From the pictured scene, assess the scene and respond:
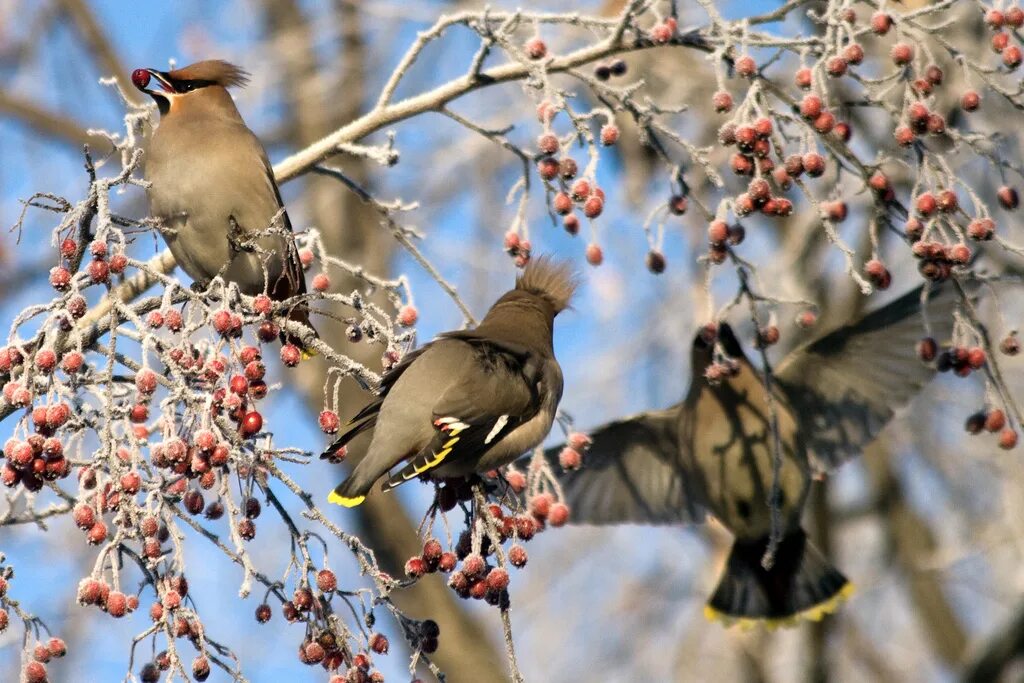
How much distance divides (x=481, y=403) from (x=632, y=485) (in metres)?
2.26

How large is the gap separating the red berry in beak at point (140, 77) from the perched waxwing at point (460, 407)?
1.10m

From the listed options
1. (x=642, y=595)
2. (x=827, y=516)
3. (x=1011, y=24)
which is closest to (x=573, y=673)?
(x=642, y=595)

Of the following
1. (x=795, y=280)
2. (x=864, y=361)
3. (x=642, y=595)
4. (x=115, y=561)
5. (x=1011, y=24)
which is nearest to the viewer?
(x=115, y=561)

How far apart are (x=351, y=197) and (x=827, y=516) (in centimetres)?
347

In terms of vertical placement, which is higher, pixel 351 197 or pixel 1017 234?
pixel 351 197

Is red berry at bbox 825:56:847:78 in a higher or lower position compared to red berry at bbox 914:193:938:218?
higher

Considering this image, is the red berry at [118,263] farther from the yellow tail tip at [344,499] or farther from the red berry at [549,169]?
the red berry at [549,169]

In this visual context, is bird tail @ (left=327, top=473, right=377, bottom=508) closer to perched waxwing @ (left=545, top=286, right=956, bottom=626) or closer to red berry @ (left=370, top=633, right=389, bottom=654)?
red berry @ (left=370, top=633, right=389, bottom=654)

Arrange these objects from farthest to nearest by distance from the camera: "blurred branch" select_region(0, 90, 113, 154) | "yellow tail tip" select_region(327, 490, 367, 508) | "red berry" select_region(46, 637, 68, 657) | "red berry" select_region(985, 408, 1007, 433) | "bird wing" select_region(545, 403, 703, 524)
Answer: "blurred branch" select_region(0, 90, 113, 154) < "bird wing" select_region(545, 403, 703, 524) < "red berry" select_region(985, 408, 1007, 433) < "yellow tail tip" select_region(327, 490, 367, 508) < "red berry" select_region(46, 637, 68, 657)

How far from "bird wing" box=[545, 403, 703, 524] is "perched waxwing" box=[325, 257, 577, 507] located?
180 cm

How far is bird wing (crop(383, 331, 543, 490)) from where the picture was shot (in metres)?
3.04

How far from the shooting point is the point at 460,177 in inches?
343

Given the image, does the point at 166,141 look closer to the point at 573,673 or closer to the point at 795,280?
the point at 795,280

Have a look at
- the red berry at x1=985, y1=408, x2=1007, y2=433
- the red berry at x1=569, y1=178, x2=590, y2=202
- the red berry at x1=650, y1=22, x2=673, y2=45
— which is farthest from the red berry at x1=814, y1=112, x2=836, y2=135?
the red berry at x1=985, y1=408, x2=1007, y2=433
